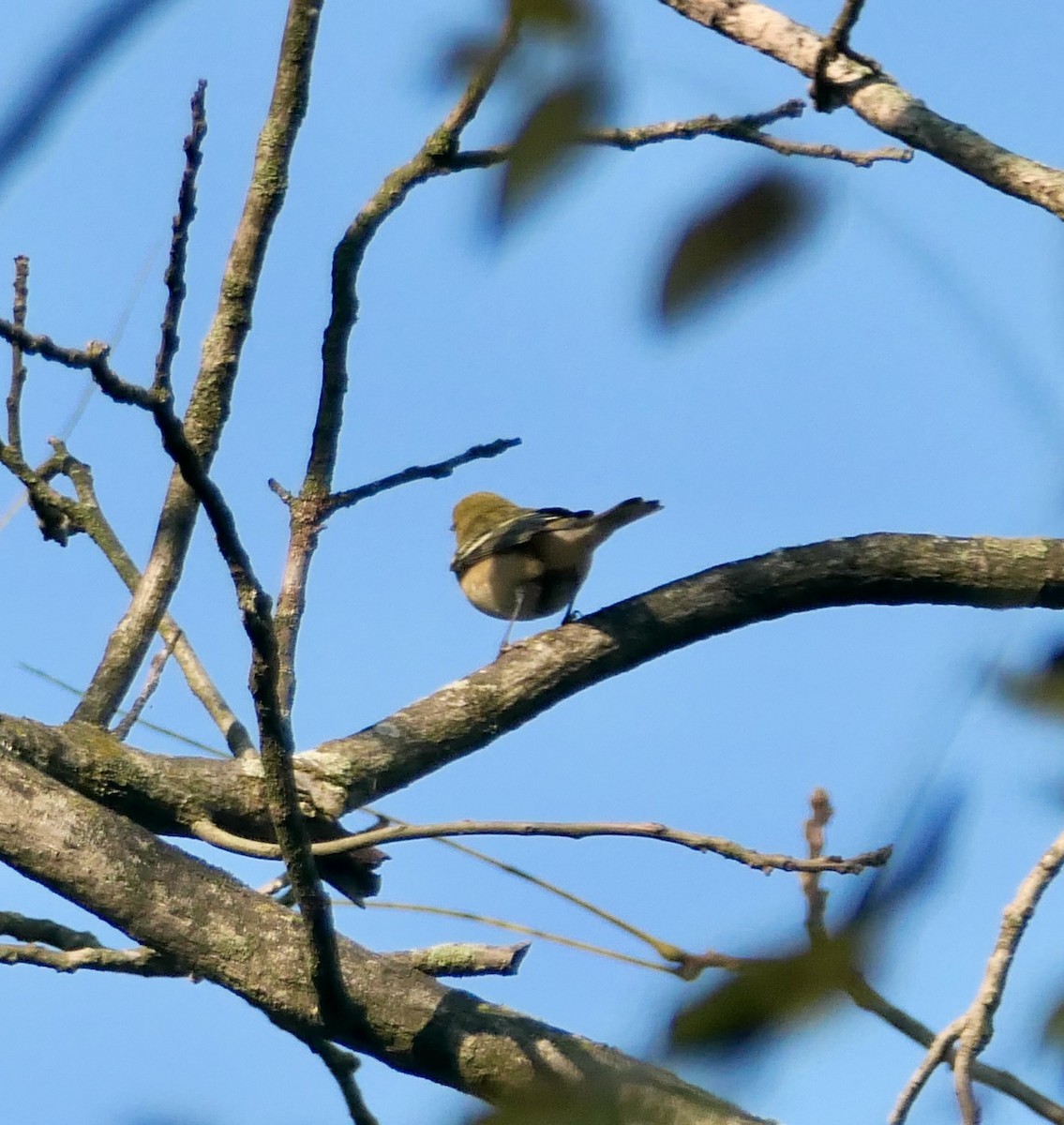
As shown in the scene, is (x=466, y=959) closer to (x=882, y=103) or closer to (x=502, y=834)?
(x=502, y=834)

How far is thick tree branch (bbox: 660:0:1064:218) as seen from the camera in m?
2.59

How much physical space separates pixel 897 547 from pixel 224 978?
219cm

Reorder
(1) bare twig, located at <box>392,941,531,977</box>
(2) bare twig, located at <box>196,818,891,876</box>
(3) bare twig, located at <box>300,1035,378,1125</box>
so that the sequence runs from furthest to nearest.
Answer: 1. (1) bare twig, located at <box>392,941,531,977</box>
2. (3) bare twig, located at <box>300,1035,378,1125</box>
3. (2) bare twig, located at <box>196,818,891,876</box>

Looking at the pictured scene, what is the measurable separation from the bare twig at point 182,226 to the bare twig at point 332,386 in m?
0.89

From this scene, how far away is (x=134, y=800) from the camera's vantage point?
354 cm

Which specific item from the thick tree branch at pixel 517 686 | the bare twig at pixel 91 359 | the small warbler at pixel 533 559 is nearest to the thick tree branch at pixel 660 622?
the thick tree branch at pixel 517 686

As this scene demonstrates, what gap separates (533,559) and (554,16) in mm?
6372

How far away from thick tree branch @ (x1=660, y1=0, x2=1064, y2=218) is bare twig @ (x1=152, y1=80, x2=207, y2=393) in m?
1.06

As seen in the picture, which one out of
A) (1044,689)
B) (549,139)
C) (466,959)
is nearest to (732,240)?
(549,139)

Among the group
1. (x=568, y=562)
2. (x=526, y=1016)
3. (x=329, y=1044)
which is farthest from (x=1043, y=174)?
(x=568, y=562)

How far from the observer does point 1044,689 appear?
2.23 ft

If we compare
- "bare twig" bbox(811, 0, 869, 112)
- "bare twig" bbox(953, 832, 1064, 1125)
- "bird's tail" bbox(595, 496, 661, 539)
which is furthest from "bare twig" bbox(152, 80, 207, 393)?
"bird's tail" bbox(595, 496, 661, 539)

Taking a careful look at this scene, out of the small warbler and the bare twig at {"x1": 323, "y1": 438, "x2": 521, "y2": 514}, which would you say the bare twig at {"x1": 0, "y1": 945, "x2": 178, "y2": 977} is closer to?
the bare twig at {"x1": 323, "y1": 438, "x2": 521, "y2": 514}

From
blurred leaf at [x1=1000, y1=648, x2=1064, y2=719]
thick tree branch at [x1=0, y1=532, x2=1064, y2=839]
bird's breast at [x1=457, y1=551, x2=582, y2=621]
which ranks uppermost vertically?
bird's breast at [x1=457, y1=551, x2=582, y2=621]
